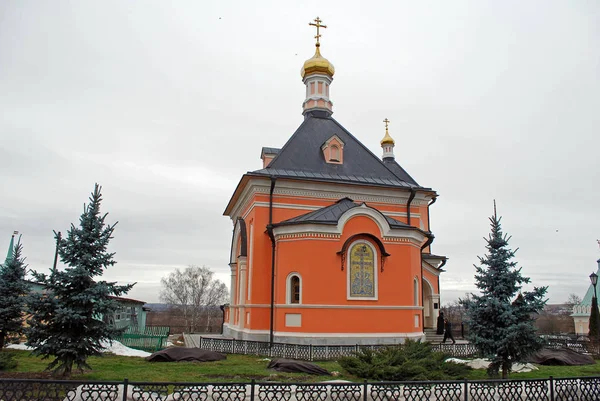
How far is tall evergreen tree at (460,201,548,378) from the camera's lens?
10.0 m

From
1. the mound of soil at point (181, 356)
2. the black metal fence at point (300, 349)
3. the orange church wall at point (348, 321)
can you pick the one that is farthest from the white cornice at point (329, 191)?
the mound of soil at point (181, 356)

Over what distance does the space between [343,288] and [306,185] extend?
429 centimetres

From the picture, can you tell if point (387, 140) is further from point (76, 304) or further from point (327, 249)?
point (76, 304)

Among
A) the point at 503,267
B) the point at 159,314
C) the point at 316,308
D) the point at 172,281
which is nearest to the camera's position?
the point at 503,267

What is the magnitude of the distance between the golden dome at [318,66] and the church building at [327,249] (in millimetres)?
4040

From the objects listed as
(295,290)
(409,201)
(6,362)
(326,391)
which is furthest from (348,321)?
(6,362)

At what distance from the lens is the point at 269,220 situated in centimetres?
1736

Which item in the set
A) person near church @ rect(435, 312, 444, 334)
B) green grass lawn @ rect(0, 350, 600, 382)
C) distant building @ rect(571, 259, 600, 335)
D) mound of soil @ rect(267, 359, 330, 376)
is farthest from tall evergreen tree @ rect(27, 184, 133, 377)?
distant building @ rect(571, 259, 600, 335)

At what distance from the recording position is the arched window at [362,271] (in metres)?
15.9

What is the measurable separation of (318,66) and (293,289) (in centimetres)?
1149

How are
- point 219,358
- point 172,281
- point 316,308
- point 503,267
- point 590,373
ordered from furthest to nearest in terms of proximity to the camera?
point 172,281
point 316,308
point 219,358
point 590,373
point 503,267

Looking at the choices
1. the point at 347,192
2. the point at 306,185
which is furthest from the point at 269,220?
the point at 347,192

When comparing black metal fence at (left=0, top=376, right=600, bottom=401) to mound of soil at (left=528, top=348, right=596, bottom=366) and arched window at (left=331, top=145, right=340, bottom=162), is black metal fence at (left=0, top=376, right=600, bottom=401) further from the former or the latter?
arched window at (left=331, top=145, right=340, bottom=162)

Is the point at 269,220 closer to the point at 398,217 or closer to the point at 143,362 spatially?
the point at 398,217
